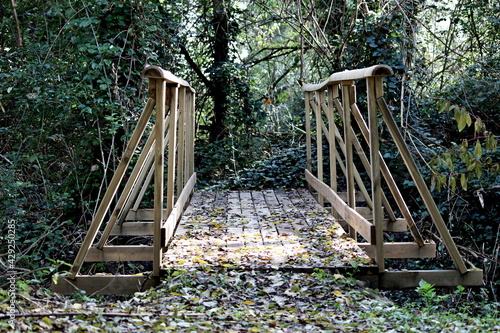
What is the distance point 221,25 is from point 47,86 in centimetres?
458

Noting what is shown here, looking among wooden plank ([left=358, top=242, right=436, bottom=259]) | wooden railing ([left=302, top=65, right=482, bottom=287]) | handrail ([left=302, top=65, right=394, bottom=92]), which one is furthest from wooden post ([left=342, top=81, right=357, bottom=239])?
wooden plank ([left=358, top=242, right=436, bottom=259])

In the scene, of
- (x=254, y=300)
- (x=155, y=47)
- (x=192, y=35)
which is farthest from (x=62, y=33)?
(x=254, y=300)

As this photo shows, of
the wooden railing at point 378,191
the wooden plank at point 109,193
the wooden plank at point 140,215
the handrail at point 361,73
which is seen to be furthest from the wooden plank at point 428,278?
the wooden plank at point 140,215

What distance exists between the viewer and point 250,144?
1090 cm

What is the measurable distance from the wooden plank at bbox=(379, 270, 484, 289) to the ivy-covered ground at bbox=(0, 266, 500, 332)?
26 cm

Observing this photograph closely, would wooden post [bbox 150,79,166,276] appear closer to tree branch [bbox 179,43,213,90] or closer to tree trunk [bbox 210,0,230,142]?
tree trunk [bbox 210,0,230,142]

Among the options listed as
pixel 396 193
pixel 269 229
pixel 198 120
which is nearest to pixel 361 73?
pixel 396 193

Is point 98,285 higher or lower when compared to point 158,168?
lower

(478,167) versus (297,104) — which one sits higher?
(297,104)

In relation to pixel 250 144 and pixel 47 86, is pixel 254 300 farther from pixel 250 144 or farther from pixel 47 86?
pixel 250 144

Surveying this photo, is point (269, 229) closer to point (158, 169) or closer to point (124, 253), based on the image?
point (124, 253)

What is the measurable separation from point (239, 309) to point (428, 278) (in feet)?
5.28

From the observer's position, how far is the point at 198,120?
439 inches

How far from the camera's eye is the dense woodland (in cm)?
720
